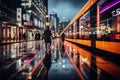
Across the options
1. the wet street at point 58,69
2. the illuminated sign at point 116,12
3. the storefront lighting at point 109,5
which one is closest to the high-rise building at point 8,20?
the storefront lighting at point 109,5

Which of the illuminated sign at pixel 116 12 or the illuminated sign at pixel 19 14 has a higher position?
the illuminated sign at pixel 19 14

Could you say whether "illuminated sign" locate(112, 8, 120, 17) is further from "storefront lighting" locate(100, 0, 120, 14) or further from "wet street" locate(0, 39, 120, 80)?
"wet street" locate(0, 39, 120, 80)

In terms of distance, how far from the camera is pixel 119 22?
15164 millimetres

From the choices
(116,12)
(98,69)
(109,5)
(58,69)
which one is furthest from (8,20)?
(98,69)

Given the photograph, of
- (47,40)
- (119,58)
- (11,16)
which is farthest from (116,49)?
(11,16)

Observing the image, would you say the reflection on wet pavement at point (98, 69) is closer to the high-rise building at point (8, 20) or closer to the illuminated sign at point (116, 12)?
the illuminated sign at point (116, 12)

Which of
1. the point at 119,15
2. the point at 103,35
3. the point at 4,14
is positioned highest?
the point at 4,14

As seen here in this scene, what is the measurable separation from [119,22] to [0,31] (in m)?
38.8

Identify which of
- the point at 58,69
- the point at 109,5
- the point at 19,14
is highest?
the point at 19,14

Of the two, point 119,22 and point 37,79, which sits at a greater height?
point 119,22

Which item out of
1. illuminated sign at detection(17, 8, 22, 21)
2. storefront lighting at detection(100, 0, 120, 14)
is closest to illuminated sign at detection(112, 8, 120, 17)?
storefront lighting at detection(100, 0, 120, 14)

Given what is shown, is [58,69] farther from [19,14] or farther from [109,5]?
[19,14]

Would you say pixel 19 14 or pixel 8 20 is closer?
pixel 8 20

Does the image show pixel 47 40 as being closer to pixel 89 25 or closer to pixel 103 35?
pixel 89 25
